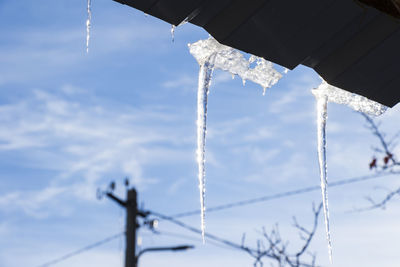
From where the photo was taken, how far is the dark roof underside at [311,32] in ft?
6.16

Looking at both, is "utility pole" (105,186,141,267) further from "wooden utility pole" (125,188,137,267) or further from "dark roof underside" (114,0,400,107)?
"dark roof underside" (114,0,400,107)

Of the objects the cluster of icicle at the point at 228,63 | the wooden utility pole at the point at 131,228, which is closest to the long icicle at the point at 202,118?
the cluster of icicle at the point at 228,63

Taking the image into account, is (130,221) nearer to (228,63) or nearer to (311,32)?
(228,63)

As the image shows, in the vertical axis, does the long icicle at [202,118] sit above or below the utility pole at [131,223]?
below

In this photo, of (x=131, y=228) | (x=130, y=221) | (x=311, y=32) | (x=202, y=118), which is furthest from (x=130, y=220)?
(x=311, y=32)

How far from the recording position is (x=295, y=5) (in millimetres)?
1894

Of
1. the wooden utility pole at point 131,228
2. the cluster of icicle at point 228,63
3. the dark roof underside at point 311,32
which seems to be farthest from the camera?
the wooden utility pole at point 131,228

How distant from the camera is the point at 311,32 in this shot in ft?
6.70

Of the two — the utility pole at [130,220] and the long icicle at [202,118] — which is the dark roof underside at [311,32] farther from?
the utility pole at [130,220]

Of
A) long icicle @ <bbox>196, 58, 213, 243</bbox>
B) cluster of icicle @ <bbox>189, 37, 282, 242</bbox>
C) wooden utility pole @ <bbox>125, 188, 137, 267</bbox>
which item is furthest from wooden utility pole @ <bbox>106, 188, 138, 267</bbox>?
cluster of icicle @ <bbox>189, 37, 282, 242</bbox>

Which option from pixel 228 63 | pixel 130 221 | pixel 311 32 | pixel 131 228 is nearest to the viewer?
pixel 311 32

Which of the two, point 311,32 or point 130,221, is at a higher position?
point 130,221

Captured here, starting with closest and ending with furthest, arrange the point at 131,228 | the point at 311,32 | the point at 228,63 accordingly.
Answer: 1. the point at 311,32
2. the point at 228,63
3. the point at 131,228

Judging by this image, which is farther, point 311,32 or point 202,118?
point 202,118
